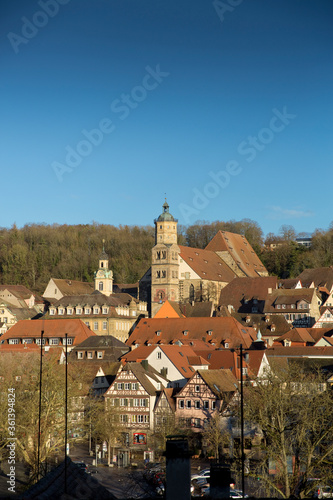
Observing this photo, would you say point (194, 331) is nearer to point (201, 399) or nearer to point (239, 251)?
point (201, 399)

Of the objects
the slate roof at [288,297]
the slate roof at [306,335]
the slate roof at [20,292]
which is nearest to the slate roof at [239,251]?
the slate roof at [288,297]

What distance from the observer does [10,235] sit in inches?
5915

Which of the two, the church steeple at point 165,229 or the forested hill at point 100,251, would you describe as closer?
the church steeple at point 165,229

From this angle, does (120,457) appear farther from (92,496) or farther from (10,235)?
(10,235)

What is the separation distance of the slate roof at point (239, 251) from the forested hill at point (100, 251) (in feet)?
27.0

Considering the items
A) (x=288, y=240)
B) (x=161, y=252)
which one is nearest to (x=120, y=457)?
(x=161, y=252)

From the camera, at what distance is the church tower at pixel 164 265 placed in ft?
343

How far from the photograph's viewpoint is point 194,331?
3226 inches

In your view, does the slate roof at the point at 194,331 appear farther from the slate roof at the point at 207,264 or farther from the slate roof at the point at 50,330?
the slate roof at the point at 207,264

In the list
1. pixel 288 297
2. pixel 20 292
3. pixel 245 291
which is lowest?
pixel 288 297

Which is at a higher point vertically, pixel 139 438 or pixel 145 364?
pixel 145 364

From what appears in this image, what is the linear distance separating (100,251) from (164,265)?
4142 centimetres

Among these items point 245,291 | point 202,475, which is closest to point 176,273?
point 245,291

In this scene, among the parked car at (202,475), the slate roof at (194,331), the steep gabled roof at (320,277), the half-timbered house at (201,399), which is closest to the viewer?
the parked car at (202,475)
